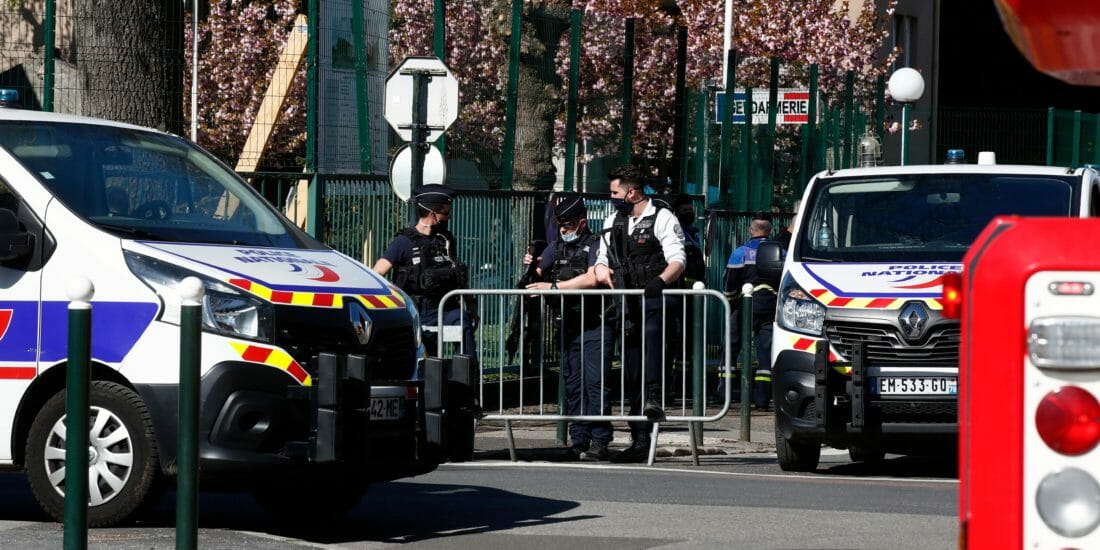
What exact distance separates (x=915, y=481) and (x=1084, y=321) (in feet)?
25.1

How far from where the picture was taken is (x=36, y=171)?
8.21 metres

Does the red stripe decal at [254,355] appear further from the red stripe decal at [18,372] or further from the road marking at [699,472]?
the road marking at [699,472]

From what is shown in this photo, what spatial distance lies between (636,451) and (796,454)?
4.24 feet

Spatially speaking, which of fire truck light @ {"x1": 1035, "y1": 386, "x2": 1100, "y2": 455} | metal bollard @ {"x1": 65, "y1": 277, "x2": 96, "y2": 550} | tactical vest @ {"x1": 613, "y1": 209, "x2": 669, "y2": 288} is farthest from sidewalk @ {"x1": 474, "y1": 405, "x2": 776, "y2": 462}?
fire truck light @ {"x1": 1035, "y1": 386, "x2": 1100, "y2": 455}

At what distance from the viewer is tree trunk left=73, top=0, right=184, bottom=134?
13.4 meters

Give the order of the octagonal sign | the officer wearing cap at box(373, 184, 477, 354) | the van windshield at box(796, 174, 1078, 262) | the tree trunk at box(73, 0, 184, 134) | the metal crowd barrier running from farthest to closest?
1. the octagonal sign
2. the tree trunk at box(73, 0, 184, 134)
3. the officer wearing cap at box(373, 184, 477, 354)
4. the metal crowd barrier
5. the van windshield at box(796, 174, 1078, 262)

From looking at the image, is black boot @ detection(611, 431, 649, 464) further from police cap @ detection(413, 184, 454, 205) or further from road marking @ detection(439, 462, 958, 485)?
police cap @ detection(413, 184, 454, 205)

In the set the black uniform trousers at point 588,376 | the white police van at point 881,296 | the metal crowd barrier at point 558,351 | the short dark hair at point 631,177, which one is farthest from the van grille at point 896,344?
the short dark hair at point 631,177

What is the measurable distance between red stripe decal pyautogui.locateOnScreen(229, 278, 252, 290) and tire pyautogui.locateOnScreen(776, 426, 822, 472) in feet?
15.0

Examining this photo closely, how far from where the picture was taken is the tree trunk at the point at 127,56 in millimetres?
13445

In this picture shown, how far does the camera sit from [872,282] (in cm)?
1076

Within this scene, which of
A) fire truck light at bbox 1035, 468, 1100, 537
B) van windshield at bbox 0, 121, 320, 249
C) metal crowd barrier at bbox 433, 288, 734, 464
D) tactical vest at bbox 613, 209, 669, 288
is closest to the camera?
fire truck light at bbox 1035, 468, 1100, 537

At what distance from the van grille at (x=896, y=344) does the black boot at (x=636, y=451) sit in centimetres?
208

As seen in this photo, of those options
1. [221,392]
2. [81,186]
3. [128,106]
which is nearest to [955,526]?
[221,392]
